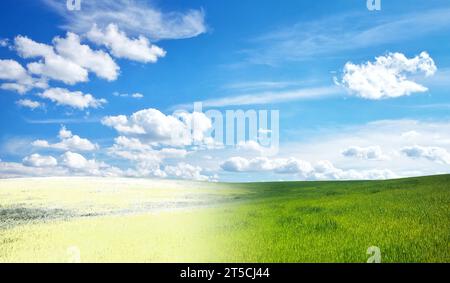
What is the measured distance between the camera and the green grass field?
10.2m

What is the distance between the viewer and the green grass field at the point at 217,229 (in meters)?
10.2

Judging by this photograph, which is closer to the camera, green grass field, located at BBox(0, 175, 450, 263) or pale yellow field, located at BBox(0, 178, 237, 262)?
green grass field, located at BBox(0, 175, 450, 263)

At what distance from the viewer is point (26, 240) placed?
1271cm

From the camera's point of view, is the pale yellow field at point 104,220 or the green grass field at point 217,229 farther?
the pale yellow field at point 104,220

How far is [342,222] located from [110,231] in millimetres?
6419

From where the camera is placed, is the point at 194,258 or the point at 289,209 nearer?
the point at 194,258

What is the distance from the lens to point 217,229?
12.7m

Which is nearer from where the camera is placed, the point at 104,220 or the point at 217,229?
the point at 217,229
